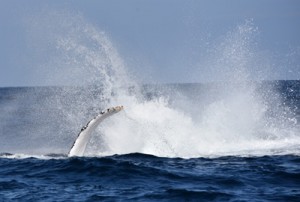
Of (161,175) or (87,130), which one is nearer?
(161,175)

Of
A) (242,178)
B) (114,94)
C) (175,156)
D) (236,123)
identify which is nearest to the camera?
(242,178)

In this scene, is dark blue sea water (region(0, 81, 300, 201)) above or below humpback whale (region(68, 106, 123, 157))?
below

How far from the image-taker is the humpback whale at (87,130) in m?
23.2

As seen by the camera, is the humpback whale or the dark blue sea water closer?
the dark blue sea water

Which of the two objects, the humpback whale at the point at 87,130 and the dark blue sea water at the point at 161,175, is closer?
the dark blue sea water at the point at 161,175

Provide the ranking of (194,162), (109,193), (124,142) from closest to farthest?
(109,193), (194,162), (124,142)

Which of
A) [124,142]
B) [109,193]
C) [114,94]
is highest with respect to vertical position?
[114,94]

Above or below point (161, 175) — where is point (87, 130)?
above

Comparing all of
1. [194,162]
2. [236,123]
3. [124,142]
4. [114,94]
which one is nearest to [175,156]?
[194,162]

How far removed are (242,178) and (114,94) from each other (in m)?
14.5

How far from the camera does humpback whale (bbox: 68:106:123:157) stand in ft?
76.1

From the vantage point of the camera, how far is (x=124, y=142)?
1188 inches

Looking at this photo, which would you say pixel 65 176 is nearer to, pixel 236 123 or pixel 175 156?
pixel 175 156

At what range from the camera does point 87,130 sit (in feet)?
77.2
